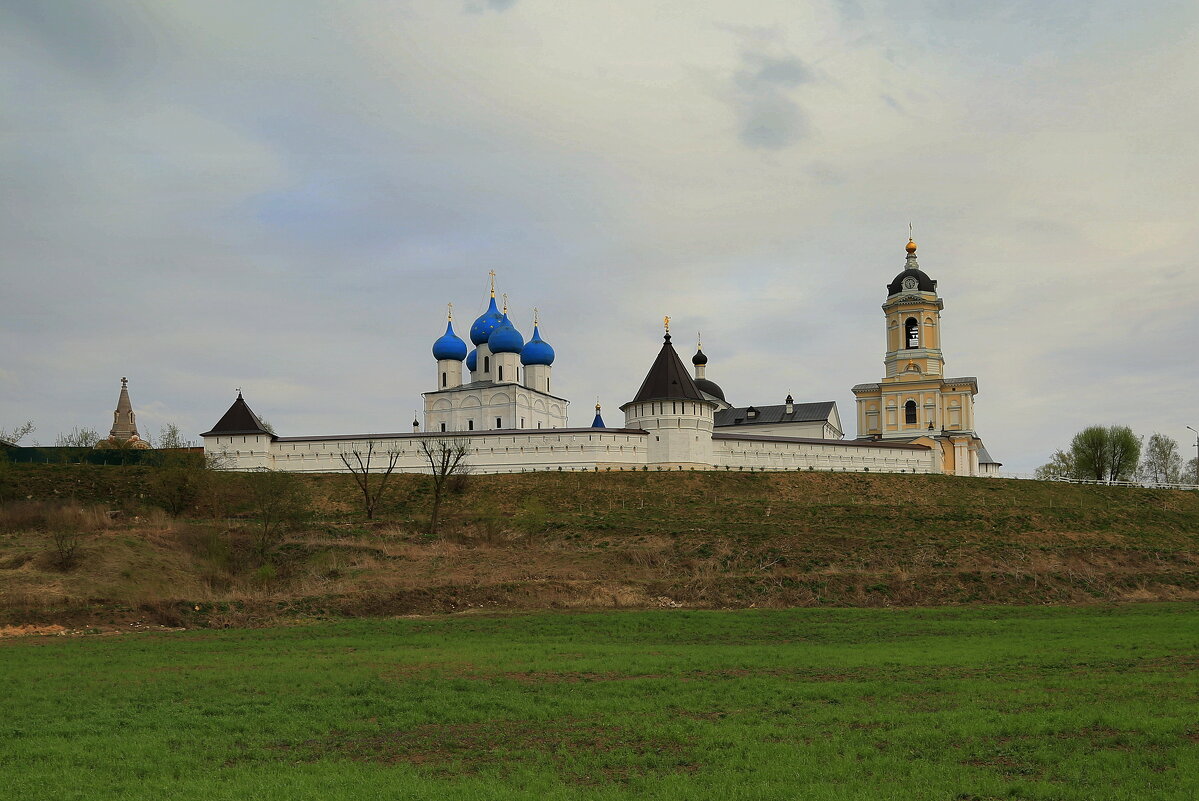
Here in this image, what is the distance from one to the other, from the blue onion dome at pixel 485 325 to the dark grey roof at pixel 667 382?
18.6m

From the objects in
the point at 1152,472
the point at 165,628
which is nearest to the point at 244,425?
the point at 165,628

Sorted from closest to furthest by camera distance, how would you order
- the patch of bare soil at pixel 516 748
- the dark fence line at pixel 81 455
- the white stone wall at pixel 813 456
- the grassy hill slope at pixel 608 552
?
the patch of bare soil at pixel 516 748, the grassy hill slope at pixel 608 552, the white stone wall at pixel 813 456, the dark fence line at pixel 81 455

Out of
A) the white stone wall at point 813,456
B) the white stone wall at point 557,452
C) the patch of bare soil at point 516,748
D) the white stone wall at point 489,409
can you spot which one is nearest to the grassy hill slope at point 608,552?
the white stone wall at point 557,452

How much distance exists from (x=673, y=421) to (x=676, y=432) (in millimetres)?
548

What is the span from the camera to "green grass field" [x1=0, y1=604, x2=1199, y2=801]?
893cm

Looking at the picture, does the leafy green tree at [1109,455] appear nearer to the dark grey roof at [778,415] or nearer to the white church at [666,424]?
the white church at [666,424]

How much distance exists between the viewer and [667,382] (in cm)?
4825

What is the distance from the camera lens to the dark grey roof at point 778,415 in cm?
6844

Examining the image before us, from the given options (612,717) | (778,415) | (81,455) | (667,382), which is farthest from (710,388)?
(612,717)

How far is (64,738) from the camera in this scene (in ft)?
35.5

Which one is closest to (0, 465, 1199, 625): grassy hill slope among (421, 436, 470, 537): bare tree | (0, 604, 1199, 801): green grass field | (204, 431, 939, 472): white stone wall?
(421, 436, 470, 537): bare tree

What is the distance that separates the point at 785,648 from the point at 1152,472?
71.4 meters

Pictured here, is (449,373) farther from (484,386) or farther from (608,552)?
(608,552)

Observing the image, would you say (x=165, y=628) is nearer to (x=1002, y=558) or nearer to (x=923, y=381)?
(x=1002, y=558)
